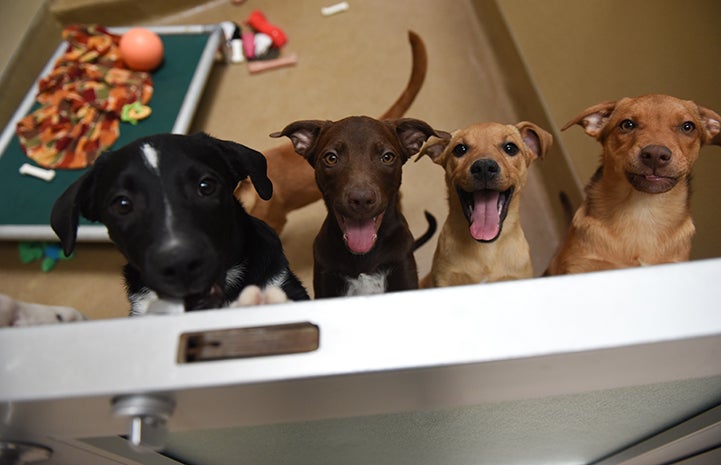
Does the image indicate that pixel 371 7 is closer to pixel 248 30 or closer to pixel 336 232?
pixel 248 30

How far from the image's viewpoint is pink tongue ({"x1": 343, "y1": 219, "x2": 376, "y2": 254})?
1.76 meters

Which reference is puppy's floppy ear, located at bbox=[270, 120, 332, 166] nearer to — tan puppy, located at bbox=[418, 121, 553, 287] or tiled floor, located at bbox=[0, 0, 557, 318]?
tan puppy, located at bbox=[418, 121, 553, 287]

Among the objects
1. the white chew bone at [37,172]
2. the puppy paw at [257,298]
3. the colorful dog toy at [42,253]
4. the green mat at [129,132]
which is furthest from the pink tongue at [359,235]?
the white chew bone at [37,172]

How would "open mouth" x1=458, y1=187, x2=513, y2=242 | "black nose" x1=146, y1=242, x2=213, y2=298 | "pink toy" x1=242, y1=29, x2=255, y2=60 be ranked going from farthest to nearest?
"pink toy" x1=242, y1=29, x2=255, y2=60 → "open mouth" x1=458, y1=187, x2=513, y2=242 → "black nose" x1=146, y1=242, x2=213, y2=298

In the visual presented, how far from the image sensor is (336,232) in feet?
6.35

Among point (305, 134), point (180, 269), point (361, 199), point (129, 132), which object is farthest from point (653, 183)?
point (129, 132)

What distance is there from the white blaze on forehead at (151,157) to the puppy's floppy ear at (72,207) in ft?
0.63

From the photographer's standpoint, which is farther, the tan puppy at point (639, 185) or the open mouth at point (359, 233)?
the open mouth at point (359, 233)

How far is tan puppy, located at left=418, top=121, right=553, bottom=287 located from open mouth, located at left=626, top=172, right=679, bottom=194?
0.37 metres

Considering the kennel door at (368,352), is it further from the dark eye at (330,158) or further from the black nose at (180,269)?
the dark eye at (330,158)

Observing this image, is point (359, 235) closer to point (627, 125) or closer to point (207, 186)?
point (207, 186)

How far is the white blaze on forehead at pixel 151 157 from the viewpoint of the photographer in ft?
4.51

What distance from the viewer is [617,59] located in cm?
230

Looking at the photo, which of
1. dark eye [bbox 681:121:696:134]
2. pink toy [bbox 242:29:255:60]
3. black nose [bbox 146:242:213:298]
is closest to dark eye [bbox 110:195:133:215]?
black nose [bbox 146:242:213:298]
